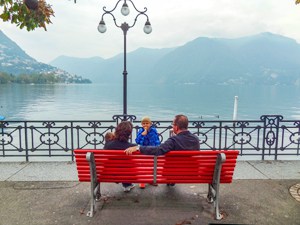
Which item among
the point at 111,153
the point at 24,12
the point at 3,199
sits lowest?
the point at 3,199

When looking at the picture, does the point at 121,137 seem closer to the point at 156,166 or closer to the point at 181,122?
the point at 156,166

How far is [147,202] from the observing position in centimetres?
473

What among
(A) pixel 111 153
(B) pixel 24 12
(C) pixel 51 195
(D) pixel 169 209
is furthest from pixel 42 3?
(D) pixel 169 209

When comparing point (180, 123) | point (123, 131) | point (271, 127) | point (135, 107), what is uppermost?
point (180, 123)

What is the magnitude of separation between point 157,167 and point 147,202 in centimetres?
88

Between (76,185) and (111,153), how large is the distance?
1.88m

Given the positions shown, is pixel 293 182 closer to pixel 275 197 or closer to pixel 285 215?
pixel 275 197

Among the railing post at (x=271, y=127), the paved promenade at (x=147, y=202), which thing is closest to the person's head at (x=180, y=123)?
the paved promenade at (x=147, y=202)

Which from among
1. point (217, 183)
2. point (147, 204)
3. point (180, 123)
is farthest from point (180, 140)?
point (147, 204)

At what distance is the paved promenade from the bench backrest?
1.82 ft

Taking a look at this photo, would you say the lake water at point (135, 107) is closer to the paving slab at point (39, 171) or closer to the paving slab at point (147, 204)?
the paving slab at point (39, 171)

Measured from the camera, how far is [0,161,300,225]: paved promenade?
4.17 metres

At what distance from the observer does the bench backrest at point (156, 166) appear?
412 cm

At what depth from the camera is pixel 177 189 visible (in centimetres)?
527
